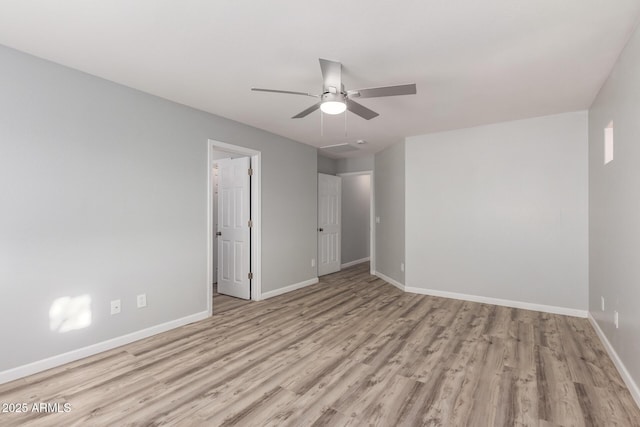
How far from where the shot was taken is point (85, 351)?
8.91 ft

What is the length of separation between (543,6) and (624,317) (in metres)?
2.29

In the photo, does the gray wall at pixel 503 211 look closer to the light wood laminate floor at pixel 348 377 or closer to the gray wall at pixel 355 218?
the light wood laminate floor at pixel 348 377

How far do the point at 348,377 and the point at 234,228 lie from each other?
294 centimetres

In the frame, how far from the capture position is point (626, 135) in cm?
228

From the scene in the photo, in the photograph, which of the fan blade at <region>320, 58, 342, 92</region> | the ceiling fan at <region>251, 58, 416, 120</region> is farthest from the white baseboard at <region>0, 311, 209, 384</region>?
the fan blade at <region>320, 58, 342, 92</region>

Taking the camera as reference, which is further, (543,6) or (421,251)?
(421,251)

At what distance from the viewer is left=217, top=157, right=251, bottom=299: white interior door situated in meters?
4.56

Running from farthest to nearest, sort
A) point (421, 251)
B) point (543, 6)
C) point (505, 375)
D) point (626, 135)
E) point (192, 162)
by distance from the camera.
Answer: point (421, 251)
point (192, 162)
point (505, 375)
point (626, 135)
point (543, 6)

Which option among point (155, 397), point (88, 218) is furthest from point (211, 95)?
point (155, 397)

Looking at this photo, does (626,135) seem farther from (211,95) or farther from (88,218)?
(88,218)

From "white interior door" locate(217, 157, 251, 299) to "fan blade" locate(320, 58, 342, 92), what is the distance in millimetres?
2474

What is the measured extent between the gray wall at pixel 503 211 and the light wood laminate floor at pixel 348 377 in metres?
0.58

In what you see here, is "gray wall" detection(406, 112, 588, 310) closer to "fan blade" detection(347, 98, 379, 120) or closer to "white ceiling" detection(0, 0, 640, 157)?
"white ceiling" detection(0, 0, 640, 157)

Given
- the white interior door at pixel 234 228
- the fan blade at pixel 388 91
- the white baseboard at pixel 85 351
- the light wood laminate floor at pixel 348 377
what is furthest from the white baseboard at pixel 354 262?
the fan blade at pixel 388 91
